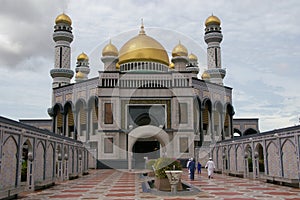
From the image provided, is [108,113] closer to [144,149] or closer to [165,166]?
[144,149]

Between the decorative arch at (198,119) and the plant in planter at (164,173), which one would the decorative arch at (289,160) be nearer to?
the plant in planter at (164,173)

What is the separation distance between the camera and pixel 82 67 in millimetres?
43625

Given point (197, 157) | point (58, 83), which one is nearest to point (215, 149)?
point (197, 157)

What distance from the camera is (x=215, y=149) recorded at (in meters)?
23.7

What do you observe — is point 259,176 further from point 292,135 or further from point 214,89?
point 214,89

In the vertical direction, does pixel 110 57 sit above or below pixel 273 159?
above

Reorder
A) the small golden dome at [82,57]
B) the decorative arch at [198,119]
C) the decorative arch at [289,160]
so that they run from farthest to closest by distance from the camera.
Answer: the small golden dome at [82,57], the decorative arch at [198,119], the decorative arch at [289,160]

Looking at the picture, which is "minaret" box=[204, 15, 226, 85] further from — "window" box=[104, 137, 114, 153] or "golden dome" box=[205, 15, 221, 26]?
"window" box=[104, 137, 114, 153]

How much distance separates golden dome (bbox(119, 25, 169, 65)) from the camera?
3409cm

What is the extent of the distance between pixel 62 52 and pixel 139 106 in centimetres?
1549

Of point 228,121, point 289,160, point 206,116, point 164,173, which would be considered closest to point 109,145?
point 206,116

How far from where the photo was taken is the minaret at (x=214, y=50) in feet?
134

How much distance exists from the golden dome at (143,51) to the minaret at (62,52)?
25.2 ft

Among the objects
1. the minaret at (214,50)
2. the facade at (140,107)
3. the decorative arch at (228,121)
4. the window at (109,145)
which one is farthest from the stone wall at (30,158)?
the minaret at (214,50)
